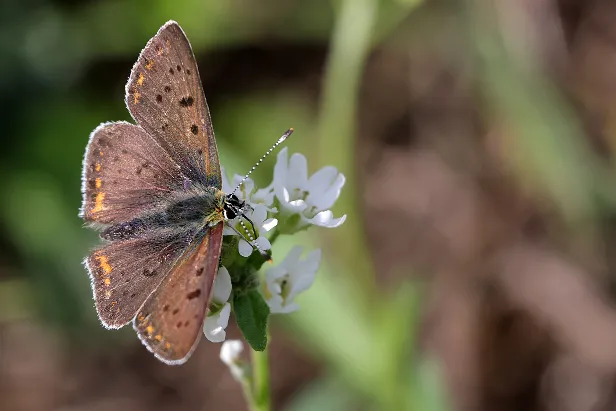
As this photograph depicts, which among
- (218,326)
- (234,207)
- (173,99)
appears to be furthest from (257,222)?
(173,99)

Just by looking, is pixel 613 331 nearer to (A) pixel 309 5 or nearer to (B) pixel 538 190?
(B) pixel 538 190

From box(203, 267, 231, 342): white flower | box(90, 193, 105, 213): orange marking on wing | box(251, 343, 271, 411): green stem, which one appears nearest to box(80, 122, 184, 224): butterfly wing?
box(90, 193, 105, 213): orange marking on wing

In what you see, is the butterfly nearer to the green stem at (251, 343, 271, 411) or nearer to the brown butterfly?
the brown butterfly

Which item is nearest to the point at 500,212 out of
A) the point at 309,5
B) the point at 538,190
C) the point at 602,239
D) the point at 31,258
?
the point at 538,190

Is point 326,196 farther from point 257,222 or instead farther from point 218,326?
point 218,326

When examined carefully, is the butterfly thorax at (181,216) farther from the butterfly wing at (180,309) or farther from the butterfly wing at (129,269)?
the butterfly wing at (180,309)

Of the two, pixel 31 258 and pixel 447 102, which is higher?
pixel 447 102

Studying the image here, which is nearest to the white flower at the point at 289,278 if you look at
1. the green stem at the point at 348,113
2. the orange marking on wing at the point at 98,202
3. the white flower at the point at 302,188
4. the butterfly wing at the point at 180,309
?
the white flower at the point at 302,188
